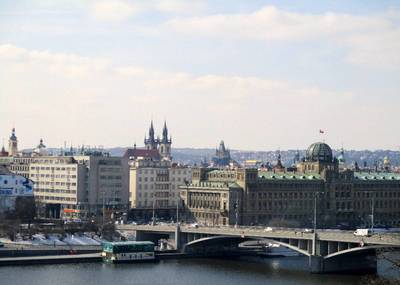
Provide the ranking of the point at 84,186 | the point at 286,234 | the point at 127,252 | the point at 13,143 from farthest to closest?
the point at 13,143 < the point at 84,186 < the point at 127,252 < the point at 286,234

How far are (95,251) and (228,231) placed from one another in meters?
13.7

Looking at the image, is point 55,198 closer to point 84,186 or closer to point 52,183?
point 52,183

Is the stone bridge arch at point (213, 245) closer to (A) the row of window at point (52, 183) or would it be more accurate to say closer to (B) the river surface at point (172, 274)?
(B) the river surface at point (172, 274)

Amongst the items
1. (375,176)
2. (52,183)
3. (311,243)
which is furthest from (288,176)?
(311,243)

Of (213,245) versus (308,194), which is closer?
(213,245)

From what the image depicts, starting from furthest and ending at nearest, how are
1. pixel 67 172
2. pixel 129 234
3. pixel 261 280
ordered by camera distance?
pixel 67 172, pixel 129 234, pixel 261 280

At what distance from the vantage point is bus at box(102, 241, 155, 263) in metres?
98.8

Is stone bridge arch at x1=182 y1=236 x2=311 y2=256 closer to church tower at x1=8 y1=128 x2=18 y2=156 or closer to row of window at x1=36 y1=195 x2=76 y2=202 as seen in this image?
row of window at x1=36 y1=195 x2=76 y2=202

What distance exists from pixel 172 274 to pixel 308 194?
59.4 metres

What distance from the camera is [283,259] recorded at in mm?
107125

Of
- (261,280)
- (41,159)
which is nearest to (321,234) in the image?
(261,280)

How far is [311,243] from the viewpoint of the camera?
312ft

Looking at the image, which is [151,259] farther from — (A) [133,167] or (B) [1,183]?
(A) [133,167]

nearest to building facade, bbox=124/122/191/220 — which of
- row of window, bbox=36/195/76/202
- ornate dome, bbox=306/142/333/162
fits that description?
row of window, bbox=36/195/76/202
